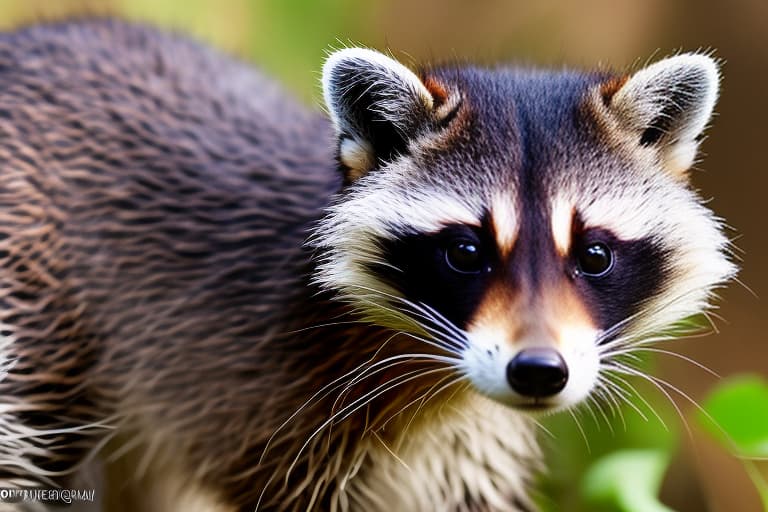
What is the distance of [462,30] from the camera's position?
4613mm

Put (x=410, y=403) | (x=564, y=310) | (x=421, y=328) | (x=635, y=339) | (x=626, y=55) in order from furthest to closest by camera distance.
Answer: (x=626, y=55) → (x=410, y=403) → (x=635, y=339) → (x=421, y=328) → (x=564, y=310)

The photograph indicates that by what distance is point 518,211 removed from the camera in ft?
6.95

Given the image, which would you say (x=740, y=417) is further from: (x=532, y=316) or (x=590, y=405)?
(x=532, y=316)

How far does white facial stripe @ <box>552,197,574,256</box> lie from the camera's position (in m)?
2.09

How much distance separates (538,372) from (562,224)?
1.08 feet

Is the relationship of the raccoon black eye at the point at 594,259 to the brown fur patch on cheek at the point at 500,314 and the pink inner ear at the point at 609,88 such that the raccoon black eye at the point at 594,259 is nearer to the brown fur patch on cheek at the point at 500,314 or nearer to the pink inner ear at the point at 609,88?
the brown fur patch on cheek at the point at 500,314

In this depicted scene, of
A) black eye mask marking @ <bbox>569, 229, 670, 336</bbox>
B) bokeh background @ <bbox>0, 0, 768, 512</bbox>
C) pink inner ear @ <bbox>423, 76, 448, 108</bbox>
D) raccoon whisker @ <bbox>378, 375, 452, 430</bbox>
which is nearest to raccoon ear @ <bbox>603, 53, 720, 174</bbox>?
black eye mask marking @ <bbox>569, 229, 670, 336</bbox>

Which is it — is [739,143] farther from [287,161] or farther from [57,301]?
[57,301]

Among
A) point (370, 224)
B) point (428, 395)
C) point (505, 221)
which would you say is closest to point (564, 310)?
point (505, 221)

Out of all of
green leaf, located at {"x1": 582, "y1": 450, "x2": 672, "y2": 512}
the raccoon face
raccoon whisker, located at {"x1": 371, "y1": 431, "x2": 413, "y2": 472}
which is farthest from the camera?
green leaf, located at {"x1": 582, "y1": 450, "x2": 672, "y2": 512}

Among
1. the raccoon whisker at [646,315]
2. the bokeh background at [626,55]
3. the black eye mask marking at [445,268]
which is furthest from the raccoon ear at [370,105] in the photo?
the bokeh background at [626,55]

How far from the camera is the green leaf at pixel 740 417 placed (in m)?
2.59

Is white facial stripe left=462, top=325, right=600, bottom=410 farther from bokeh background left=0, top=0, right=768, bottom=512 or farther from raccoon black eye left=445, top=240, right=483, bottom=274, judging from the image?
bokeh background left=0, top=0, right=768, bottom=512

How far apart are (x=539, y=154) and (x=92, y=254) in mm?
1244
